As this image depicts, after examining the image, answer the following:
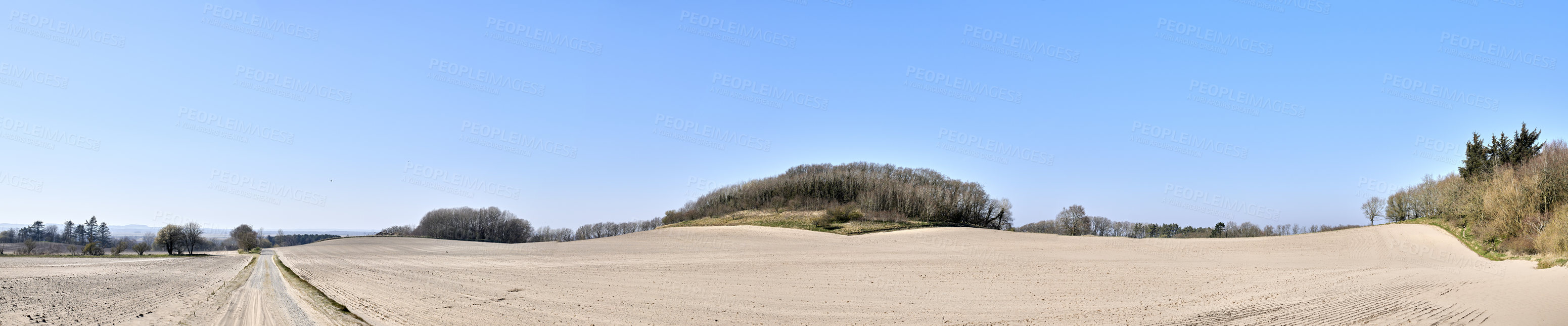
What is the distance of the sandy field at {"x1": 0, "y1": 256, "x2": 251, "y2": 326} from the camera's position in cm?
1175

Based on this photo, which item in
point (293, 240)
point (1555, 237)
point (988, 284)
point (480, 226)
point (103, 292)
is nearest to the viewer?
point (103, 292)

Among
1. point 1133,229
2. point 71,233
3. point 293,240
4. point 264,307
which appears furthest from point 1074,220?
point 71,233

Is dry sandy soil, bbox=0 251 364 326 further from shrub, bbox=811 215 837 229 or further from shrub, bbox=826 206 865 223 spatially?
shrub, bbox=826 206 865 223

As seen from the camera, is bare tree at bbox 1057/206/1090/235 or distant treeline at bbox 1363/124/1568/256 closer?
distant treeline at bbox 1363/124/1568/256

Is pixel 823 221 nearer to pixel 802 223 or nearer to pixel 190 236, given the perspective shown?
pixel 802 223

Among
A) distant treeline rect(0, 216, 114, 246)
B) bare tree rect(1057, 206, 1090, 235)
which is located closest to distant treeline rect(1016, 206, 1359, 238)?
bare tree rect(1057, 206, 1090, 235)

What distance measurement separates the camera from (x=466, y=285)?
58.9 ft

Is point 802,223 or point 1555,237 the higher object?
point 802,223

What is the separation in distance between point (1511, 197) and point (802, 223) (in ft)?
120

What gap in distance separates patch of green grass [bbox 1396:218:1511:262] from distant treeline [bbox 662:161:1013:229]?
2800cm

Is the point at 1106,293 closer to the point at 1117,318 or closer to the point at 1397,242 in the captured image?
the point at 1117,318

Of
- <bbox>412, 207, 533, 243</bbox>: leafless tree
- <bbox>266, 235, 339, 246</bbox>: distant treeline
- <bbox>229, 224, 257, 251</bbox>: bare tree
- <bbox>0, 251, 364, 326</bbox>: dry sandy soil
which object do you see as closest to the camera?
<bbox>0, 251, 364, 326</bbox>: dry sandy soil

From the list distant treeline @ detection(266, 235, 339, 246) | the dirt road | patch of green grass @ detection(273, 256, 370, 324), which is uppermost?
distant treeline @ detection(266, 235, 339, 246)

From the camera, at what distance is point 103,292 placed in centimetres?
1570
